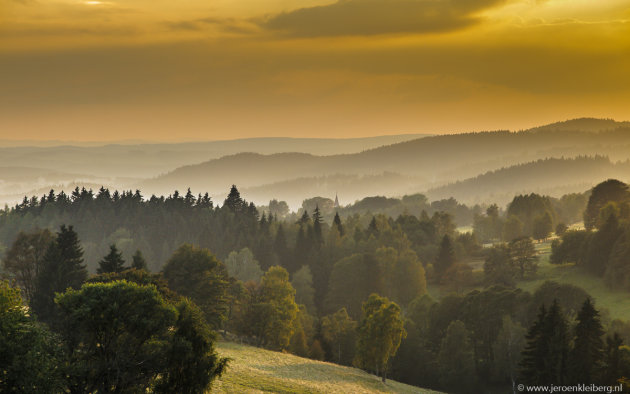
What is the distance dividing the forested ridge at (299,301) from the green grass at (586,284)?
4.24m

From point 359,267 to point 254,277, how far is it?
2843 centimetres

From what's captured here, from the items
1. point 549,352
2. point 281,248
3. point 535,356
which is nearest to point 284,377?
point 535,356

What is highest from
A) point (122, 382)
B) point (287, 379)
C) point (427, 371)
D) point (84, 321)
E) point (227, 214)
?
point (227, 214)

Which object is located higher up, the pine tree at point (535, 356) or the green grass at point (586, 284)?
the green grass at point (586, 284)

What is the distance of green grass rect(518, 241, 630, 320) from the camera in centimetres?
11033

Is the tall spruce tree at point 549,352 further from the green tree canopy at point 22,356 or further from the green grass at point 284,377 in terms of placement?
the green tree canopy at point 22,356

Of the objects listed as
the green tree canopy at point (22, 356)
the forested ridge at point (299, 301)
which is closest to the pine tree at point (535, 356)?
the forested ridge at point (299, 301)

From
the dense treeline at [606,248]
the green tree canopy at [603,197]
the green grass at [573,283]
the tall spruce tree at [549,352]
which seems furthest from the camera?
the green tree canopy at [603,197]

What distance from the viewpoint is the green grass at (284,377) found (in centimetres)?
5400

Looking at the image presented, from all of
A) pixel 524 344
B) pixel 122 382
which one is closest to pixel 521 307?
pixel 524 344

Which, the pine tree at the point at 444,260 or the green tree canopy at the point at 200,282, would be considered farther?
the pine tree at the point at 444,260

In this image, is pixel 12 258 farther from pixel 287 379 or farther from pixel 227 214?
pixel 227 214

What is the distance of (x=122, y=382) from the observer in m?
39.0

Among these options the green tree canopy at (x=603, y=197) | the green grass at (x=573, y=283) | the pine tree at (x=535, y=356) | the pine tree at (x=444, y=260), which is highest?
the green tree canopy at (x=603, y=197)
